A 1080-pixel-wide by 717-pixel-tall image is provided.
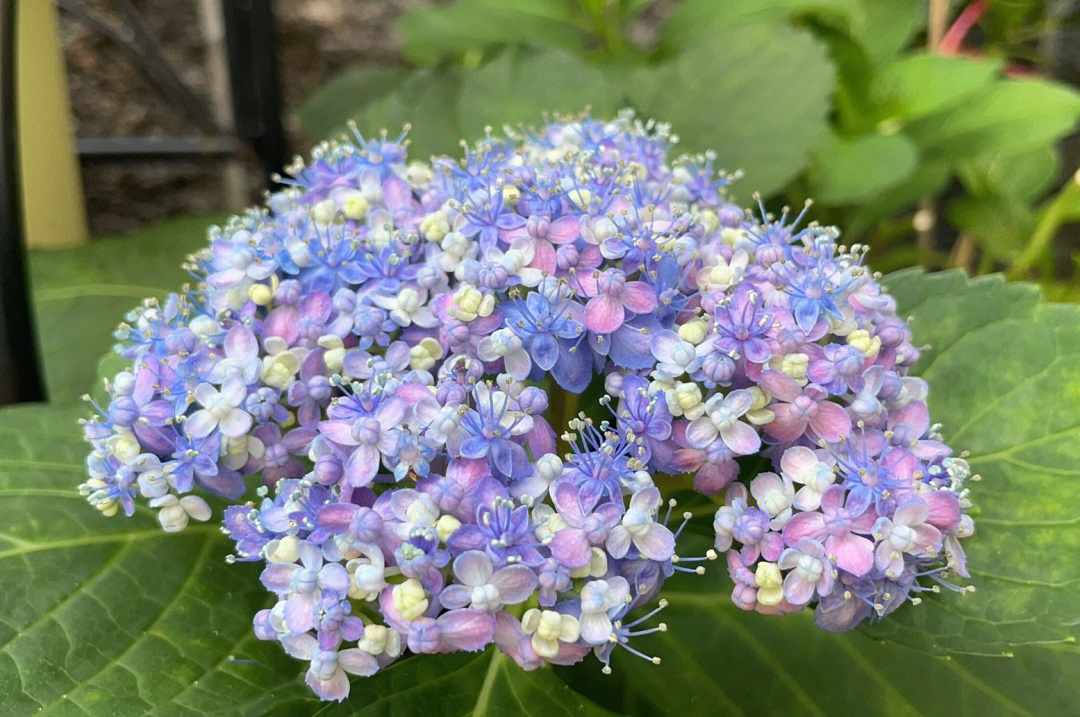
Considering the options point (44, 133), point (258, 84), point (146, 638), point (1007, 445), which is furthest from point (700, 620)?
point (258, 84)

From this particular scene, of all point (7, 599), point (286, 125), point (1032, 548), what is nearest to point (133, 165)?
point (286, 125)

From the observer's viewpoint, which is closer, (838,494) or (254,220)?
(838,494)

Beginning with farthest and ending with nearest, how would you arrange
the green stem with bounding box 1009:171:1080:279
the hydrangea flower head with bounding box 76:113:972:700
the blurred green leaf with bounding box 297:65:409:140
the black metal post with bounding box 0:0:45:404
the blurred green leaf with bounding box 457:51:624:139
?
the blurred green leaf with bounding box 297:65:409:140 → the green stem with bounding box 1009:171:1080:279 → the blurred green leaf with bounding box 457:51:624:139 → the black metal post with bounding box 0:0:45:404 → the hydrangea flower head with bounding box 76:113:972:700

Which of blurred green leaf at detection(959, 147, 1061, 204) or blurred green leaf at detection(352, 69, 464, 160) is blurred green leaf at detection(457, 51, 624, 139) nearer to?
blurred green leaf at detection(352, 69, 464, 160)

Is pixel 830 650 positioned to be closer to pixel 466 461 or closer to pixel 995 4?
pixel 466 461

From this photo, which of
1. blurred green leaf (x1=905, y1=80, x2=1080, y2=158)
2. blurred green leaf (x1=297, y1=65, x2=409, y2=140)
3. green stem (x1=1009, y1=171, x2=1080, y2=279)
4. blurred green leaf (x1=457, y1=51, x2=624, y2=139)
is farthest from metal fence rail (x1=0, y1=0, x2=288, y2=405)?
green stem (x1=1009, y1=171, x2=1080, y2=279)

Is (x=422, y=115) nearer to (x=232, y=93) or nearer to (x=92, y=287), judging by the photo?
(x=92, y=287)
